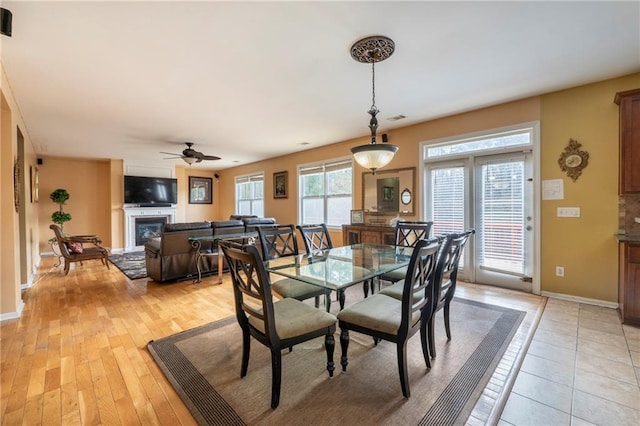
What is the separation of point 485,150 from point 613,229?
1595 mm

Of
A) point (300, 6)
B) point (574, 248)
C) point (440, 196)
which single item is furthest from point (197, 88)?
point (574, 248)

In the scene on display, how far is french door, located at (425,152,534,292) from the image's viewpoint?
3562mm

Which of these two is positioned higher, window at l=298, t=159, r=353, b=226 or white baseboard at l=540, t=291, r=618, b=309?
window at l=298, t=159, r=353, b=226

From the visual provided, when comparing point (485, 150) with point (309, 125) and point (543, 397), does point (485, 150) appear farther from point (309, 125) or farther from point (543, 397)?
point (543, 397)

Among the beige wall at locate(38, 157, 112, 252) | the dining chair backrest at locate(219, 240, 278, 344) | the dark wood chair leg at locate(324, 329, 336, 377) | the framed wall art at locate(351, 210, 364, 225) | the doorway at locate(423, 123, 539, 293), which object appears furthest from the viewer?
the beige wall at locate(38, 157, 112, 252)

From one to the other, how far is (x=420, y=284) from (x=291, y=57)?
2182 mm

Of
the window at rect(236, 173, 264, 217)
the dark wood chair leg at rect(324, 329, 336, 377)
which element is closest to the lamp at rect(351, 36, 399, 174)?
the dark wood chair leg at rect(324, 329, 336, 377)

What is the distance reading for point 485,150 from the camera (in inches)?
150

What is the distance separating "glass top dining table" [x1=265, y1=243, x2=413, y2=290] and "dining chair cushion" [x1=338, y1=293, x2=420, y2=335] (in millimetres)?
184

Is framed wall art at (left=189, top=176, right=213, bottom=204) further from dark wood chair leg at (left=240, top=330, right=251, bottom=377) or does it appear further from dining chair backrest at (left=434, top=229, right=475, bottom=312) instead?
dining chair backrest at (left=434, top=229, right=475, bottom=312)

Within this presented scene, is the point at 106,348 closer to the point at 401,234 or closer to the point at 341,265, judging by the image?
the point at 341,265

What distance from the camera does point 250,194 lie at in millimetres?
8484

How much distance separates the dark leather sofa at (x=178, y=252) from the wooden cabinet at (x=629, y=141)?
4.33 metres

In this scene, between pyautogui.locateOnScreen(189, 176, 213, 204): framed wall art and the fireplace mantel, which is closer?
the fireplace mantel
